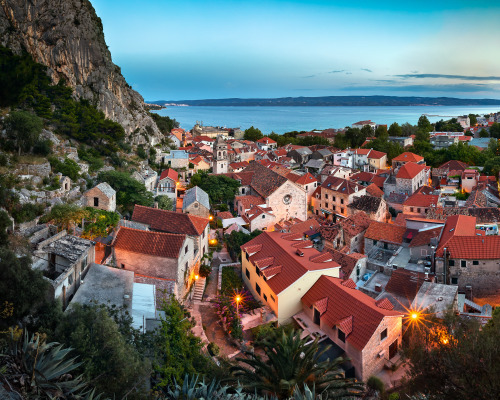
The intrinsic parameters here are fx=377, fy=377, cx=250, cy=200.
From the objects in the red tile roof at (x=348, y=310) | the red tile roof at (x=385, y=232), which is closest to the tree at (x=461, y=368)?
the red tile roof at (x=348, y=310)

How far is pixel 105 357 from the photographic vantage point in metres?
10.1

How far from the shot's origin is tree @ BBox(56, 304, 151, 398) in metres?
9.57

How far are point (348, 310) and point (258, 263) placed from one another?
564 cm

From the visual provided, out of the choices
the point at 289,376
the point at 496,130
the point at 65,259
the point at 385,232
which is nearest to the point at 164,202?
the point at 65,259

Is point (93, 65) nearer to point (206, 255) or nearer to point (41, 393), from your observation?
point (206, 255)

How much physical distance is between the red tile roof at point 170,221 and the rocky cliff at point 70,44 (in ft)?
74.4

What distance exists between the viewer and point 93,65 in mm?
42562

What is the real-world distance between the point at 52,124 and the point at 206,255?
20.8 meters

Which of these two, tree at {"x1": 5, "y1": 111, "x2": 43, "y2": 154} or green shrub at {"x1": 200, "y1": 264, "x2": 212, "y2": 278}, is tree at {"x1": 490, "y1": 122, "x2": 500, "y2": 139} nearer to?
green shrub at {"x1": 200, "y1": 264, "x2": 212, "y2": 278}

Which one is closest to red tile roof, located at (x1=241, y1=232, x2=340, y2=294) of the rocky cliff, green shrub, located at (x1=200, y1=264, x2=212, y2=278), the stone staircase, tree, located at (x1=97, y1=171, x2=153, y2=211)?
green shrub, located at (x1=200, y1=264, x2=212, y2=278)

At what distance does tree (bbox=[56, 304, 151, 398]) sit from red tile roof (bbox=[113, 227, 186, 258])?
7100 millimetres

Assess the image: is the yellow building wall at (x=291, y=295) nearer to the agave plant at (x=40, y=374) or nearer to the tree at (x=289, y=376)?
the tree at (x=289, y=376)

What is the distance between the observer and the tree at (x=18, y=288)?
1074 cm

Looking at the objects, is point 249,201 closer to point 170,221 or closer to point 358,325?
point 170,221
